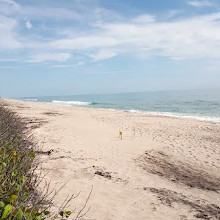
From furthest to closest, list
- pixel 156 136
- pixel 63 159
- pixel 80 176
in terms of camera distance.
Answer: pixel 156 136, pixel 63 159, pixel 80 176

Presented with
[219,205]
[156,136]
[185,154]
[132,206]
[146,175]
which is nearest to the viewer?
[132,206]

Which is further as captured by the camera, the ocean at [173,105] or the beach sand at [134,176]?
the ocean at [173,105]

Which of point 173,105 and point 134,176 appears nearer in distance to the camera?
point 134,176

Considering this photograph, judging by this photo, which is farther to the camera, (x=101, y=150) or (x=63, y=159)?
(x=101, y=150)

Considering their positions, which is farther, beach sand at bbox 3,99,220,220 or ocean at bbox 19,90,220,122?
ocean at bbox 19,90,220,122

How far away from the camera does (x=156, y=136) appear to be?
1197 cm

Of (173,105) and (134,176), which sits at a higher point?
(173,105)

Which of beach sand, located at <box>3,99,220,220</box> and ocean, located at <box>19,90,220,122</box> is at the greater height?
ocean, located at <box>19,90,220,122</box>

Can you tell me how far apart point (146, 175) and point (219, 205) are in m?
1.79

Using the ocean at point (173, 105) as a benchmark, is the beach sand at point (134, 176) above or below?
below

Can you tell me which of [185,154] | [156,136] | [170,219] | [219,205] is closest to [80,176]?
[170,219]

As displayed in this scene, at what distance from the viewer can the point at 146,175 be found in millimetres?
6215

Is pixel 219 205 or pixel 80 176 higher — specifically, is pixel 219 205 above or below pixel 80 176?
below

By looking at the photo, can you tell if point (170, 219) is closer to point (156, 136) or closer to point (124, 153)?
point (124, 153)
